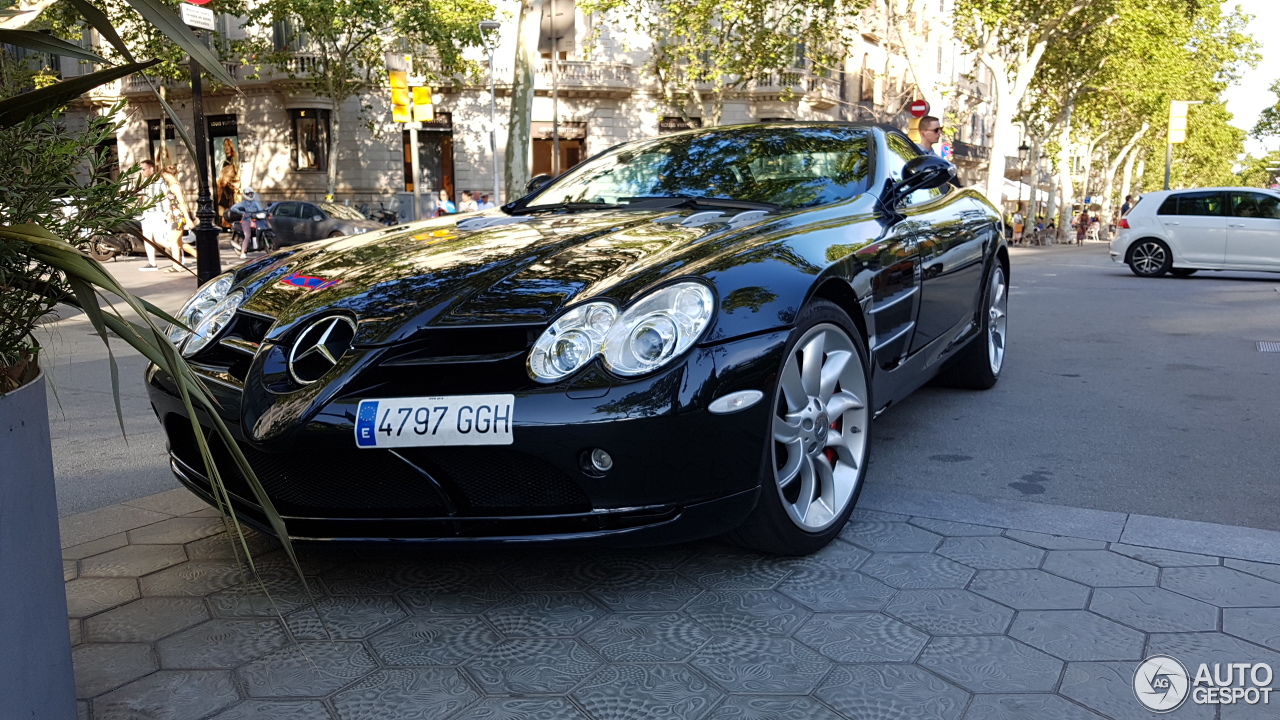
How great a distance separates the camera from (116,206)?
1.96 meters

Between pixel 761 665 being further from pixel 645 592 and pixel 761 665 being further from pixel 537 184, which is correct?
pixel 537 184

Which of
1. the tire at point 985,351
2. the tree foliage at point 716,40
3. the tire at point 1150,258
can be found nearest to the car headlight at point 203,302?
the tire at point 985,351

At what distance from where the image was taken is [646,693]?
2348 millimetres

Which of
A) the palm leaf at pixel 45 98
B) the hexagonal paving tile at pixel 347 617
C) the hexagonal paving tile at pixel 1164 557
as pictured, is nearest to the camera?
the palm leaf at pixel 45 98

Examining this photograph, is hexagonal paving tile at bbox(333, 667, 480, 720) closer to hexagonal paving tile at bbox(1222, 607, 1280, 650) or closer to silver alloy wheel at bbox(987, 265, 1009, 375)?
hexagonal paving tile at bbox(1222, 607, 1280, 650)

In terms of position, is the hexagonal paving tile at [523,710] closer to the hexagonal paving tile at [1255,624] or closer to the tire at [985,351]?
the hexagonal paving tile at [1255,624]

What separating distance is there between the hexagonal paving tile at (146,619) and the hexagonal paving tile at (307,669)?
362mm

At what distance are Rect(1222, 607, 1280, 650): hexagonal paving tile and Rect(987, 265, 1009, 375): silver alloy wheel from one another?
3007 mm

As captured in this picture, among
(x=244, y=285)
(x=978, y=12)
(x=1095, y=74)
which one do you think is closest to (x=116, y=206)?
(x=244, y=285)

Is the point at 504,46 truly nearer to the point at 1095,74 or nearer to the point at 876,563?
the point at 1095,74

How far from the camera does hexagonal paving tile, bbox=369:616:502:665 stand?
2.54 metres

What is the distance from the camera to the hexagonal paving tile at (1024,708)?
2.22m

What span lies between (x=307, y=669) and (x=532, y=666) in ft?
1.73

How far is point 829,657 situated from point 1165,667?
77cm
